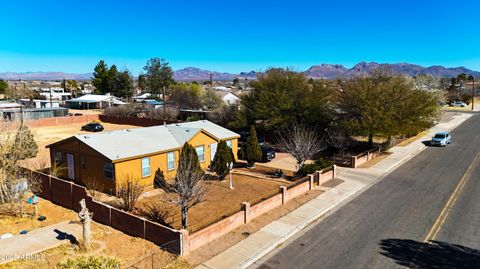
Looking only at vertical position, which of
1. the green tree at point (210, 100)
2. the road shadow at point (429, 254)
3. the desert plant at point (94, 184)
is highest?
the green tree at point (210, 100)

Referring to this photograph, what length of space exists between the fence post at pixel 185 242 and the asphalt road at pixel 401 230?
326cm

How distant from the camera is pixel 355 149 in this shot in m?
39.1

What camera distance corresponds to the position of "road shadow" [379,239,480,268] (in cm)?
1451

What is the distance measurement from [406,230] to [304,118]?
21.7m

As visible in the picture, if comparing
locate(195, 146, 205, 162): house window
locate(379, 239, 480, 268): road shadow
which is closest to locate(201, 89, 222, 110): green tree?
locate(195, 146, 205, 162): house window

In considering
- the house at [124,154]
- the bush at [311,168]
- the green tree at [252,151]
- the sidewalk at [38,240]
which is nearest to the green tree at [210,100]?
the green tree at [252,151]

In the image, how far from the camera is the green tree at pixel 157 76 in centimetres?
10625

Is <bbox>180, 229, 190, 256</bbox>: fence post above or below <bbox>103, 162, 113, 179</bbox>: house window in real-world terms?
below

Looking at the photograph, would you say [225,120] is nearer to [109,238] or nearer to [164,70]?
[109,238]

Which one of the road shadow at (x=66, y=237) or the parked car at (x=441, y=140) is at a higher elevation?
the parked car at (x=441, y=140)

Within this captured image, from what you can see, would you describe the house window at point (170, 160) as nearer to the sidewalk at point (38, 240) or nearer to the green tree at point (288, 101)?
the sidewalk at point (38, 240)

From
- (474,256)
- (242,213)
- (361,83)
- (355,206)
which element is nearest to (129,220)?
(242,213)

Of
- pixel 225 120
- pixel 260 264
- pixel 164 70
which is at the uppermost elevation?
pixel 164 70

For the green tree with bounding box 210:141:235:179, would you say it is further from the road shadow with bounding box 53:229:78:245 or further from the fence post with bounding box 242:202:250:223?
the road shadow with bounding box 53:229:78:245
